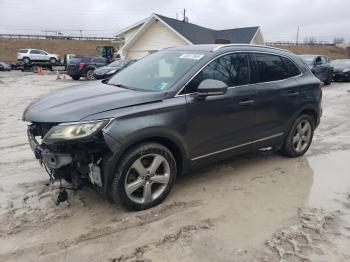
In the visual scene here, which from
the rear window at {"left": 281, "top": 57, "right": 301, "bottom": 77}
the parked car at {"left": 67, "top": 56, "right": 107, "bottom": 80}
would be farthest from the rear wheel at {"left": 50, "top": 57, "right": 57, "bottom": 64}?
the rear window at {"left": 281, "top": 57, "right": 301, "bottom": 77}

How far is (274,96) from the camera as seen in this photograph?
4930 millimetres

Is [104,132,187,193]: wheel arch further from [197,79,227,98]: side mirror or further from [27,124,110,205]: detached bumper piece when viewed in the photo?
[197,79,227,98]: side mirror

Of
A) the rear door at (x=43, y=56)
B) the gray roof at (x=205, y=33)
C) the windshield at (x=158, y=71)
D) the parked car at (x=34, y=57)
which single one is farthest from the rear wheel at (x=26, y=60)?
the windshield at (x=158, y=71)

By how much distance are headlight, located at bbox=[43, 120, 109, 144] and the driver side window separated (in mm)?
1171

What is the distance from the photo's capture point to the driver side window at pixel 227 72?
13.3 ft

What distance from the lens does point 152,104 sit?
3.71m

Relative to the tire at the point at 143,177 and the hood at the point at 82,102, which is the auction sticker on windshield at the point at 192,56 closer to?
the hood at the point at 82,102

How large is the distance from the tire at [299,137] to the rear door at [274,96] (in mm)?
268

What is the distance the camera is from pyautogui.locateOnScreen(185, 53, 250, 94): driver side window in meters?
4.07

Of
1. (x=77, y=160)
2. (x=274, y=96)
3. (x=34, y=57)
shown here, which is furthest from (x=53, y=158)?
(x=34, y=57)

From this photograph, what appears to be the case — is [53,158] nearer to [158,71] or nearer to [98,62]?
[158,71]

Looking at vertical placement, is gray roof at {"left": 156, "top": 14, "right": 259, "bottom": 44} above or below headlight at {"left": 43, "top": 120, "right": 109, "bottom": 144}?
above

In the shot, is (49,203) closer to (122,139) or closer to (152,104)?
(122,139)

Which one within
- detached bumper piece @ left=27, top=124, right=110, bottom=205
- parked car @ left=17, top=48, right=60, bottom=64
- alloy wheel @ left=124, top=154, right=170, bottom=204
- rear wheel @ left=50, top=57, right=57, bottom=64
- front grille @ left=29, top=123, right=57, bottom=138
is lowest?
alloy wheel @ left=124, top=154, right=170, bottom=204
